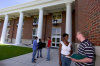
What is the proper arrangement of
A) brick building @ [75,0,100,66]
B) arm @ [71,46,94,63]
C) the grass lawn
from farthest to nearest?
the grass lawn → brick building @ [75,0,100,66] → arm @ [71,46,94,63]

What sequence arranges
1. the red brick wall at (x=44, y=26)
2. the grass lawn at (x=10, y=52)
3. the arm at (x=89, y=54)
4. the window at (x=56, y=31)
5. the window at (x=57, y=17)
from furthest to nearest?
the window at (x=57, y=17) → the window at (x=56, y=31) → the red brick wall at (x=44, y=26) → the grass lawn at (x=10, y=52) → the arm at (x=89, y=54)

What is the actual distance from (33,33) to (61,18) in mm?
9206

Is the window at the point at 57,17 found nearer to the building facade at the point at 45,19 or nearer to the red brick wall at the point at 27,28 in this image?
the building facade at the point at 45,19

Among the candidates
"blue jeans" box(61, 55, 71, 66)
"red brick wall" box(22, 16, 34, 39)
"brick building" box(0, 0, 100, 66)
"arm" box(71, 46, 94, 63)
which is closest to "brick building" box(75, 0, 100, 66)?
"arm" box(71, 46, 94, 63)

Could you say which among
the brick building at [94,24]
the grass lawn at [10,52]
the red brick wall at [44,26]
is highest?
the red brick wall at [44,26]

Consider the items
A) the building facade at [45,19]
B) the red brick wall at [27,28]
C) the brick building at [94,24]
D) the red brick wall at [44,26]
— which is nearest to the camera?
the brick building at [94,24]

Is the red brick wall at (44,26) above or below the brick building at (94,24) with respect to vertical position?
above

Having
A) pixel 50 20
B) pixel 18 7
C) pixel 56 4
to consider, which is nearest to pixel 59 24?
pixel 50 20

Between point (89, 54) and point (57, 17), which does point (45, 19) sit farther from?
point (89, 54)

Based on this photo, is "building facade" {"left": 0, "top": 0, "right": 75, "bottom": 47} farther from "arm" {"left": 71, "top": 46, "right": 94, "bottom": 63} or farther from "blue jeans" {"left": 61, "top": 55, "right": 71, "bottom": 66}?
"arm" {"left": 71, "top": 46, "right": 94, "bottom": 63}

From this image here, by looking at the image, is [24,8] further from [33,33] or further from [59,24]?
[59,24]

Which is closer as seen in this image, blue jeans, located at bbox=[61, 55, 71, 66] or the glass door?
blue jeans, located at bbox=[61, 55, 71, 66]

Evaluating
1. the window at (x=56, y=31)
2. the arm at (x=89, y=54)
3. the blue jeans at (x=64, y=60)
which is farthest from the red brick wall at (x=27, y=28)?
the arm at (x=89, y=54)

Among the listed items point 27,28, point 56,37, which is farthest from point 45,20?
point 27,28
